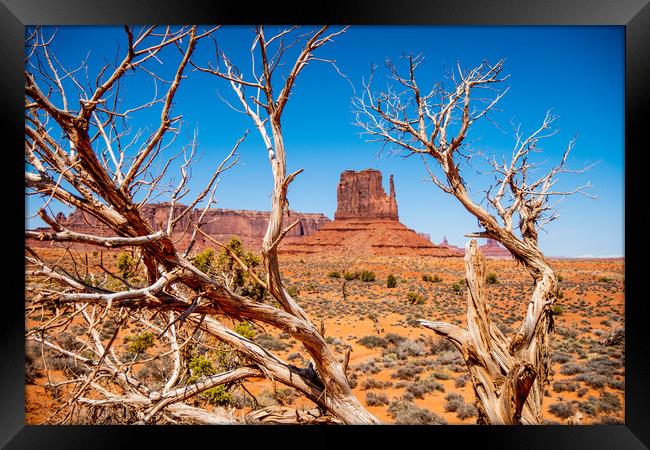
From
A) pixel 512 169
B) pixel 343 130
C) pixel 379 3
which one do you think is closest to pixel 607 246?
pixel 512 169

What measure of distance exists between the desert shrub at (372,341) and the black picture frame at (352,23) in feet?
27.7

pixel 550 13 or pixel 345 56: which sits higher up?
pixel 345 56

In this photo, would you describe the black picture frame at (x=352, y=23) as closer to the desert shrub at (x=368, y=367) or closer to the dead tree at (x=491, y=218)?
the dead tree at (x=491, y=218)

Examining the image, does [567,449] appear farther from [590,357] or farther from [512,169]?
[590,357]

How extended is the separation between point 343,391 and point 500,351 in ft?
4.50

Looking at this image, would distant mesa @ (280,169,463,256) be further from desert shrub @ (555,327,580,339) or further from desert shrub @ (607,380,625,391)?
desert shrub @ (607,380,625,391)

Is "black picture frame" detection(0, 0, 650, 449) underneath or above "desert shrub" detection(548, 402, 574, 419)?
above

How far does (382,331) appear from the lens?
1410cm

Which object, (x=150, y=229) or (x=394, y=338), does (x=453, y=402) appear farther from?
(x=150, y=229)

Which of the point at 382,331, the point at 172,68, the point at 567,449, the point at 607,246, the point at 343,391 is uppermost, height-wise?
the point at 172,68

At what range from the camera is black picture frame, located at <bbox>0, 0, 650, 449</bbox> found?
3578 mm

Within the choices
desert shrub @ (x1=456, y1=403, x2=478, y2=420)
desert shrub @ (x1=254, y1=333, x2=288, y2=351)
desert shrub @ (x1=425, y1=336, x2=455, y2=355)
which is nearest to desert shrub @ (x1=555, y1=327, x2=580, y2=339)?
desert shrub @ (x1=425, y1=336, x2=455, y2=355)

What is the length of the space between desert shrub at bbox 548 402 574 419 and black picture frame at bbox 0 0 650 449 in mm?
3281

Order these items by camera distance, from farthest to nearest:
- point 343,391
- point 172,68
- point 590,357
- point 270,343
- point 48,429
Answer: point 270,343 → point 590,357 → point 172,68 → point 48,429 → point 343,391
